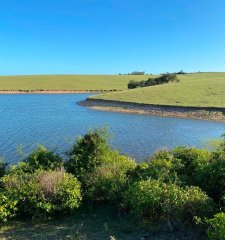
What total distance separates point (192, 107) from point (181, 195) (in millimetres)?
48934

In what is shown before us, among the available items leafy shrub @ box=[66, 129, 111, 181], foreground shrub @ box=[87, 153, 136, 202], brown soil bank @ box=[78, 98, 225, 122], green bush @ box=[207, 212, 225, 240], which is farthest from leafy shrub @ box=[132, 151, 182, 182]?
brown soil bank @ box=[78, 98, 225, 122]

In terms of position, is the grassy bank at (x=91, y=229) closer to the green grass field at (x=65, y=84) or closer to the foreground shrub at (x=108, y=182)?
the foreground shrub at (x=108, y=182)

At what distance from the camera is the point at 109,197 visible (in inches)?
537

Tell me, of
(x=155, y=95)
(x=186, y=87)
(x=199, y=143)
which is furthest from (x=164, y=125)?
(x=186, y=87)

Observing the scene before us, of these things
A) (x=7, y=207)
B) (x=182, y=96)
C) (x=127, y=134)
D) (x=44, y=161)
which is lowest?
(x=127, y=134)

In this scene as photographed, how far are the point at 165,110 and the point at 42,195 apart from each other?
159ft

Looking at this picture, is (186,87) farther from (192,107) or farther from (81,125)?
(81,125)

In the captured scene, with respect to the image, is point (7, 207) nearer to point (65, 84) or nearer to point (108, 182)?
point (108, 182)

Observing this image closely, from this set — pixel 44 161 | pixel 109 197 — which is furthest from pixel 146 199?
pixel 44 161

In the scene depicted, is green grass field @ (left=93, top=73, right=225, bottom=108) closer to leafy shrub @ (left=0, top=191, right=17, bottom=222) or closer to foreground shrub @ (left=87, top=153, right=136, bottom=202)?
foreground shrub @ (left=87, top=153, right=136, bottom=202)

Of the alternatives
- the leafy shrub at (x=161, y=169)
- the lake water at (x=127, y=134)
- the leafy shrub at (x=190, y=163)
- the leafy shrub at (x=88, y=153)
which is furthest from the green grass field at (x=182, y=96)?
the leafy shrub at (x=88, y=153)

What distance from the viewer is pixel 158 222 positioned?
12.1m

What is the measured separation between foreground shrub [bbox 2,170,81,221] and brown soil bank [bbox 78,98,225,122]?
4166cm

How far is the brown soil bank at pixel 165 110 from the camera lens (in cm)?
5478
